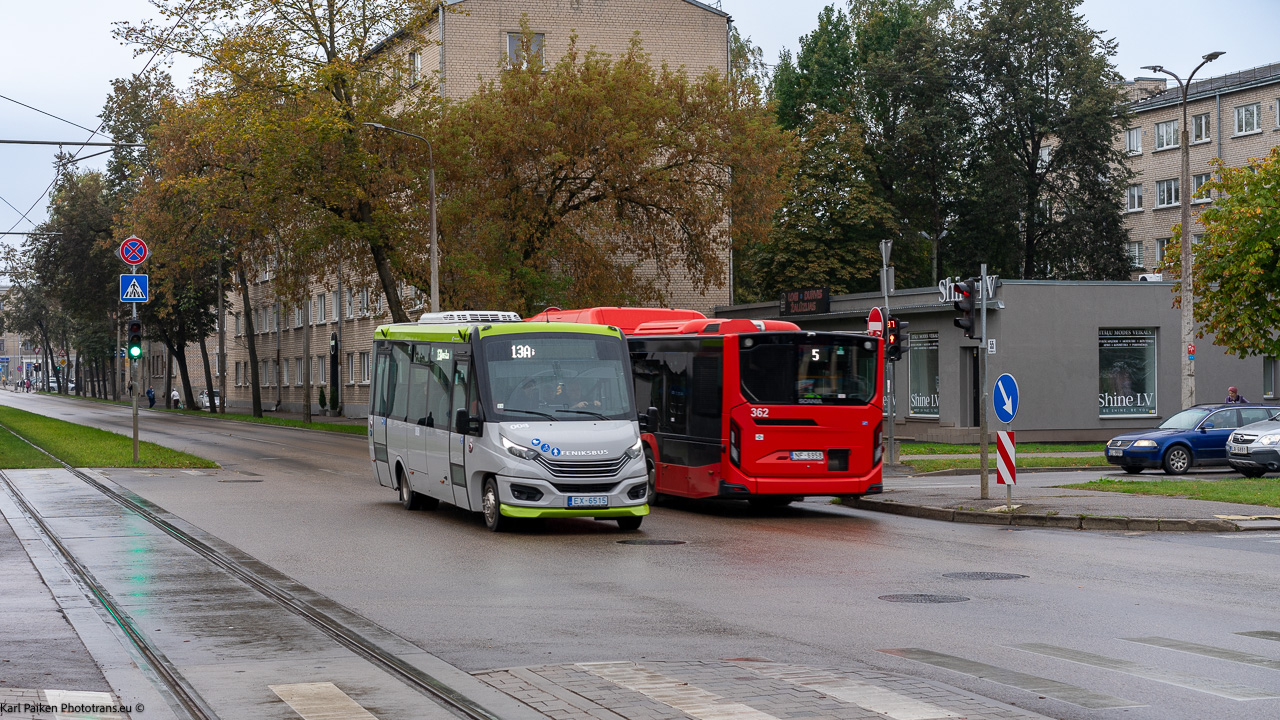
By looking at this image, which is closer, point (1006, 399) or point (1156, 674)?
point (1156, 674)

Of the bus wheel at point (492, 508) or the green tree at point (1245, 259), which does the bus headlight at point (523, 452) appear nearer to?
the bus wheel at point (492, 508)

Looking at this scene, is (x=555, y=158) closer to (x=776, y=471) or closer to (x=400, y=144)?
(x=400, y=144)

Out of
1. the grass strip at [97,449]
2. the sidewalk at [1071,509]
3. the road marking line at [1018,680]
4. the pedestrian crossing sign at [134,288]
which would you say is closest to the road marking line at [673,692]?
the road marking line at [1018,680]

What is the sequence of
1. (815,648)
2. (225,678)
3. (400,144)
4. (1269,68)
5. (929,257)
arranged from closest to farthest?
1. (225,678)
2. (815,648)
3. (400,144)
4. (929,257)
5. (1269,68)

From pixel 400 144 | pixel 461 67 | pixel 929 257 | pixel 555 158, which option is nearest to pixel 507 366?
pixel 555 158

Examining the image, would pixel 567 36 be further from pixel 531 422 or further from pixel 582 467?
pixel 582 467

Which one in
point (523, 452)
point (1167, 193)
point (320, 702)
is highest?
point (1167, 193)

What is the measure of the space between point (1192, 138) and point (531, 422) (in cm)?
6224

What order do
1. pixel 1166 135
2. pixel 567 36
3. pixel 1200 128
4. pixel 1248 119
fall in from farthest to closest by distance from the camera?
pixel 1166 135, pixel 1200 128, pixel 1248 119, pixel 567 36

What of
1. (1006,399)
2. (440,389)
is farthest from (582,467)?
(1006,399)

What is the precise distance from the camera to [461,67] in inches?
1980

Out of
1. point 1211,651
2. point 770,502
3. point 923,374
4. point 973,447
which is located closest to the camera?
point 1211,651

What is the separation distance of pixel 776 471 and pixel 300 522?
20.3 ft

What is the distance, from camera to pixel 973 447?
35.2 m
